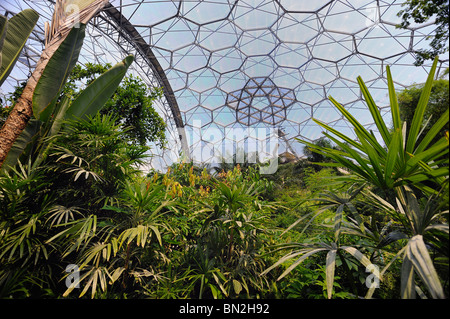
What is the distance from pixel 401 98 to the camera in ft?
13.3

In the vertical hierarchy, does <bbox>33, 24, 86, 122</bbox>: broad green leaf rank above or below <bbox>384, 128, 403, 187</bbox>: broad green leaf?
above

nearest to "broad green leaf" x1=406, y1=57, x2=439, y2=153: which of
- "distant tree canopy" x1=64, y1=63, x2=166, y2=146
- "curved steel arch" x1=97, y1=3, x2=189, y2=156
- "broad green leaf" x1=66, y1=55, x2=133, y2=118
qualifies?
"broad green leaf" x1=66, y1=55, x2=133, y2=118

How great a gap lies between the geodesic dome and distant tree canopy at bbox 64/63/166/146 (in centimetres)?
170

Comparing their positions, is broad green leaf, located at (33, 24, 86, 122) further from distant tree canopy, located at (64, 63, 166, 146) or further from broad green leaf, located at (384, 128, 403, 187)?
broad green leaf, located at (384, 128, 403, 187)

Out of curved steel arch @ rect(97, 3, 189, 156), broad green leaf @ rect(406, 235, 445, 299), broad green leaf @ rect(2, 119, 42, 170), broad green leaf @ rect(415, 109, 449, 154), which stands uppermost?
curved steel arch @ rect(97, 3, 189, 156)

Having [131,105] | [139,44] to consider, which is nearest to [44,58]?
[131,105]

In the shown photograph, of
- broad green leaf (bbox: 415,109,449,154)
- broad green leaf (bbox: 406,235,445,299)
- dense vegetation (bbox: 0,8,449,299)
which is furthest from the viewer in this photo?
A: dense vegetation (bbox: 0,8,449,299)

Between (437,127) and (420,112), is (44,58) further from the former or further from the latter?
(437,127)

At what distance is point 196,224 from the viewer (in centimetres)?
324

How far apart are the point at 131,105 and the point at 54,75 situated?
167 inches

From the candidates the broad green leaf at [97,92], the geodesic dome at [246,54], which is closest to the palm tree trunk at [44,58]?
the broad green leaf at [97,92]

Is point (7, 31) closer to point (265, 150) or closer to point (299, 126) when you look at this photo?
point (265, 150)

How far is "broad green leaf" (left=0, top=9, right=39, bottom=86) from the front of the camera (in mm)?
3373
